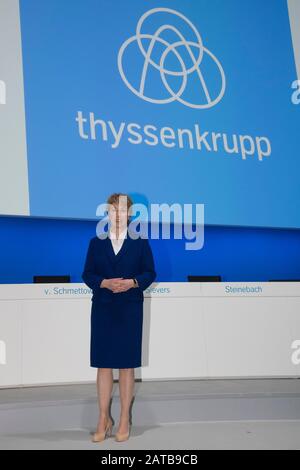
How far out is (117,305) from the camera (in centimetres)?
303

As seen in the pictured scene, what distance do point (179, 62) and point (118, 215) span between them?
2765 millimetres

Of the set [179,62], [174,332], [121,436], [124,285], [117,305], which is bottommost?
[121,436]

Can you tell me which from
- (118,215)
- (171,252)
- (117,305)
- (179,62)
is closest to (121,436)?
(117,305)

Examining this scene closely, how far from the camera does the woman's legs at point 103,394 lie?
3.00 metres

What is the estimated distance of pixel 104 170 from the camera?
4.96 metres

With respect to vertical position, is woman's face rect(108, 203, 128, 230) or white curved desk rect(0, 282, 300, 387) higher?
woman's face rect(108, 203, 128, 230)

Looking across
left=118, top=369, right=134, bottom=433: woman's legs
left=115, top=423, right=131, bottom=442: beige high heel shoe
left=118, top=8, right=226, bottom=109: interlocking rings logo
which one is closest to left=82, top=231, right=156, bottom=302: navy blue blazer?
left=118, top=369, right=134, bottom=433: woman's legs

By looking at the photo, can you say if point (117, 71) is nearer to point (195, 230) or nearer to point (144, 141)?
point (144, 141)

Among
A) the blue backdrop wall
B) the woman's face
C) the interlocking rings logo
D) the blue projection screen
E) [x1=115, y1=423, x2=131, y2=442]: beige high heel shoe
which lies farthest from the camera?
the interlocking rings logo

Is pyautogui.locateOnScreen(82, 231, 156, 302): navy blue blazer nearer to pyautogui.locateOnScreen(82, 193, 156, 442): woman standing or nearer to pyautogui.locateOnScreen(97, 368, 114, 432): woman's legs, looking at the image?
pyautogui.locateOnScreen(82, 193, 156, 442): woman standing

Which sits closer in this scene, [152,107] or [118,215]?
[118,215]

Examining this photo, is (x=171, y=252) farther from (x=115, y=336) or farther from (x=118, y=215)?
(x=115, y=336)

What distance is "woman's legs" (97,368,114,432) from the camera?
3.00 m
